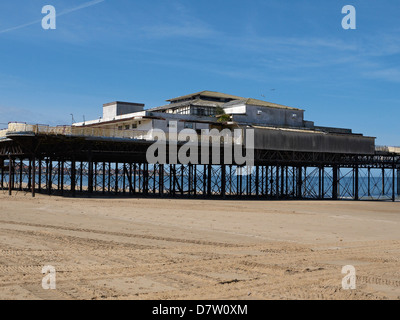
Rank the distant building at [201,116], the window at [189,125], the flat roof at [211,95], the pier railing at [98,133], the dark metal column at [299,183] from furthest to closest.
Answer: the flat roof at [211,95], the dark metal column at [299,183], the window at [189,125], the distant building at [201,116], the pier railing at [98,133]

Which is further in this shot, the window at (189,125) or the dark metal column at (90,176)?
the window at (189,125)

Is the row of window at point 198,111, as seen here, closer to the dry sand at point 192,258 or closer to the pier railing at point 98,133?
the pier railing at point 98,133

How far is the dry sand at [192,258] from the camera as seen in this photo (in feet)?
31.9

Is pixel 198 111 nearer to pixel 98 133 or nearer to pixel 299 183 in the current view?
pixel 299 183

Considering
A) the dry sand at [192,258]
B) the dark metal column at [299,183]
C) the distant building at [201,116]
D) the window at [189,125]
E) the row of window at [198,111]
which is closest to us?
the dry sand at [192,258]

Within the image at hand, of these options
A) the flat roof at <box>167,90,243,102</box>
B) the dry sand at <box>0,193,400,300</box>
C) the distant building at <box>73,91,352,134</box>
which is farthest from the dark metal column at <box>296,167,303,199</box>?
the dry sand at <box>0,193,400,300</box>

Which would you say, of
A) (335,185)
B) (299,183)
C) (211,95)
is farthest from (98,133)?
(335,185)

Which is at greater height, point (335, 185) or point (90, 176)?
point (90, 176)

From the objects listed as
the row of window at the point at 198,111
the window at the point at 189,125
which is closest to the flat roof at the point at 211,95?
the row of window at the point at 198,111

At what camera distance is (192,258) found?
13445mm

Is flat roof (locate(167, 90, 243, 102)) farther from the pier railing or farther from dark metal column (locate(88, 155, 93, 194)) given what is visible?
dark metal column (locate(88, 155, 93, 194))

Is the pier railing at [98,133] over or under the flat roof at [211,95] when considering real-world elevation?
under

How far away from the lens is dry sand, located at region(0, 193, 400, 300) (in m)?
9.71
